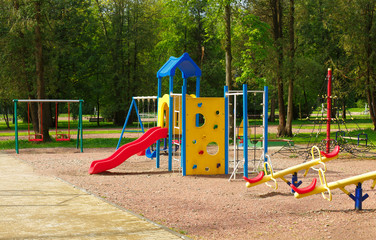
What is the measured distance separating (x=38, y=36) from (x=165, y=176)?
12491mm

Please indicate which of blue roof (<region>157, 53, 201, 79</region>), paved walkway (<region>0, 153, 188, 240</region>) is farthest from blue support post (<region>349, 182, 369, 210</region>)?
blue roof (<region>157, 53, 201, 79</region>)

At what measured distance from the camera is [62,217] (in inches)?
274

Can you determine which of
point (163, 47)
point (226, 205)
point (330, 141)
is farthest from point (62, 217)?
point (163, 47)

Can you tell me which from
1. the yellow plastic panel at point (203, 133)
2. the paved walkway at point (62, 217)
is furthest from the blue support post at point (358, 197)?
the yellow plastic panel at point (203, 133)

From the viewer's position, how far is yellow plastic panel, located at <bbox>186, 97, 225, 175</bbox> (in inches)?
459

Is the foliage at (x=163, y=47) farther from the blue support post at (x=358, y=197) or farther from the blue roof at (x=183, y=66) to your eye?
the blue support post at (x=358, y=197)

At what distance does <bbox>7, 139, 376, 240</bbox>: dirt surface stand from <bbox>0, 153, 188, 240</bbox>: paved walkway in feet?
1.35

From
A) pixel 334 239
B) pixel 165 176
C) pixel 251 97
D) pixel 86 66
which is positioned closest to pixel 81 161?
pixel 165 176

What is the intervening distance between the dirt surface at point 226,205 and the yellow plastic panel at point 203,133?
465 mm

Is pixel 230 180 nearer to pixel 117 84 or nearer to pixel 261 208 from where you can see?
pixel 261 208

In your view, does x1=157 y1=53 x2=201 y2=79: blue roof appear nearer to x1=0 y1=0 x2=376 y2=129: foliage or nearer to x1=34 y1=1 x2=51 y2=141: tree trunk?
x1=34 y1=1 x2=51 y2=141: tree trunk

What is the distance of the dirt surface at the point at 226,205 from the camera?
6.28 meters

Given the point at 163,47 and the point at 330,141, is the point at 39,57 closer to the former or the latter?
the point at 330,141

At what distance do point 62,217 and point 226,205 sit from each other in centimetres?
282
